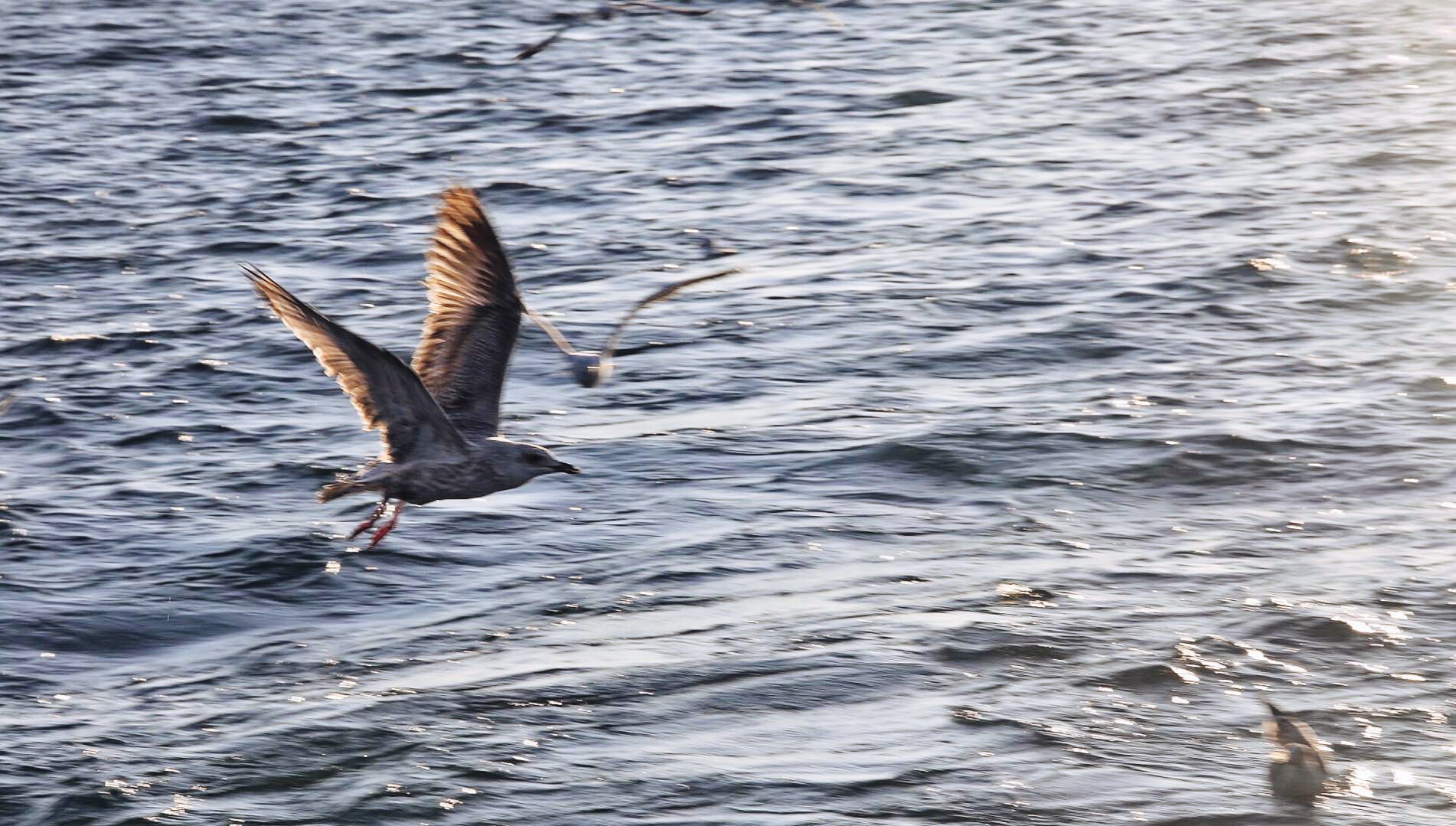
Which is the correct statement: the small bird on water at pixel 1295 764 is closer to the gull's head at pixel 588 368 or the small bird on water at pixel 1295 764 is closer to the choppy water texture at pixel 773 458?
the choppy water texture at pixel 773 458

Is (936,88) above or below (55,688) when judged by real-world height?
above

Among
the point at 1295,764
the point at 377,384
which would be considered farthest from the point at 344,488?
the point at 1295,764

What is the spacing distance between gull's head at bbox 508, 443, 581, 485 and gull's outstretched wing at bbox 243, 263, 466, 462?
32 cm

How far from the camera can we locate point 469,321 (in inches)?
366

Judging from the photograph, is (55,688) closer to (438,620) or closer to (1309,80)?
(438,620)

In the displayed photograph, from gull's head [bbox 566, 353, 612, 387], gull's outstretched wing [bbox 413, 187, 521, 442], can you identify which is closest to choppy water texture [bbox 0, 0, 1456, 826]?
gull's head [bbox 566, 353, 612, 387]

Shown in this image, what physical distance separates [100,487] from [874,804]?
575cm

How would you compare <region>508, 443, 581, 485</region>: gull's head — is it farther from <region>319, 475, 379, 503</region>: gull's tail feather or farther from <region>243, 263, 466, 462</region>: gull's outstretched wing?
<region>319, 475, 379, 503</region>: gull's tail feather

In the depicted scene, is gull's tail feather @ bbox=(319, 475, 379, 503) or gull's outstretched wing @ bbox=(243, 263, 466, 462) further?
gull's tail feather @ bbox=(319, 475, 379, 503)

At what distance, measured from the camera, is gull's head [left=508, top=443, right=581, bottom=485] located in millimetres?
9078

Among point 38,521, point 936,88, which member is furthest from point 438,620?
point 936,88

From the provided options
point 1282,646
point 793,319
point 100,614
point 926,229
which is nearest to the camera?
point 1282,646

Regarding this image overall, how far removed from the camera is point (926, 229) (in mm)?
16859

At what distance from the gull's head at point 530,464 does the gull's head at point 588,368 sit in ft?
2.08
